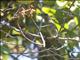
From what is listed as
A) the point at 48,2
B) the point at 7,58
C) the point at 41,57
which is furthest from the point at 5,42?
the point at 48,2

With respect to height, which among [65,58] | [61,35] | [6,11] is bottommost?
[65,58]

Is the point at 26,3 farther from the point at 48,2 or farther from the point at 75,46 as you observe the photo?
the point at 75,46

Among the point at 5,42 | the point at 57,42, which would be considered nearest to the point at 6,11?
the point at 5,42

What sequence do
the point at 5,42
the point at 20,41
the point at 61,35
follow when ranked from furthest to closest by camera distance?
the point at 20,41, the point at 5,42, the point at 61,35

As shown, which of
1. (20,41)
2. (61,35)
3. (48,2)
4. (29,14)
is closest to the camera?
(29,14)

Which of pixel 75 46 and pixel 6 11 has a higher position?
pixel 6 11

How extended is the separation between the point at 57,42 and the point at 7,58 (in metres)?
0.34

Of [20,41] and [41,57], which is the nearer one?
[41,57]

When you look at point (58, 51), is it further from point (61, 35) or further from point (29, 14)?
point (29, 14)

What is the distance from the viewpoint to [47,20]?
1.46 metres

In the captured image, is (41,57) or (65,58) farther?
(41,57)

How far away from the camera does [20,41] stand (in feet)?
5.71

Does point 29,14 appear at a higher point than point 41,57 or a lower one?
higher

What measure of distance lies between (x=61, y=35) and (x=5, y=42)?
399 millimetres
